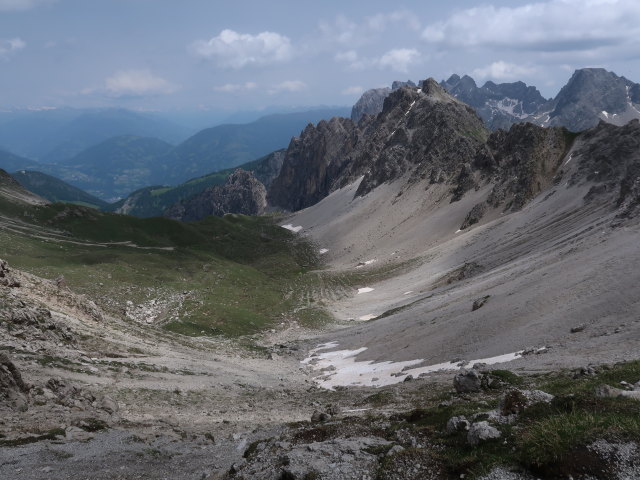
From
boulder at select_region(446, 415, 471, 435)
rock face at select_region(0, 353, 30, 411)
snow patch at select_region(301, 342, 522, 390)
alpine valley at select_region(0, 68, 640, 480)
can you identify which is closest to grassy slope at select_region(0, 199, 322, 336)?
alpine valley at select_region(0, 68, 640, 480)

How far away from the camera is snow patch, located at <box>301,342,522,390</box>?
3594 cm

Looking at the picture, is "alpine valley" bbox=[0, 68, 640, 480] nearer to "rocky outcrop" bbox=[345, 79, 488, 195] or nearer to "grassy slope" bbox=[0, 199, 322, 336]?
"grassy slope" bbox=[0, 199, 322, 336]

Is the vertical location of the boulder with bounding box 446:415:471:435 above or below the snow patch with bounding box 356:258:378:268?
above

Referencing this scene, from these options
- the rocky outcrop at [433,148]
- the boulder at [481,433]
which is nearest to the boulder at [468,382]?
the boulder at [481,433]

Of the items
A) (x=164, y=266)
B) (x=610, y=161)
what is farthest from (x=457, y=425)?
(x=610, y=161)

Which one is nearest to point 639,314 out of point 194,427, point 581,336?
point 581,336

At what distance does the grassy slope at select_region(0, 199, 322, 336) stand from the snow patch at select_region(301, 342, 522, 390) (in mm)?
16831

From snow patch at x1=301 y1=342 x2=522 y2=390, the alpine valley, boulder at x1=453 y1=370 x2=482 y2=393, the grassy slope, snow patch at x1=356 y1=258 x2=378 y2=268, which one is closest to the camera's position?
the alpine valley

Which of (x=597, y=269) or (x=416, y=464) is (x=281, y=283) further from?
(x=416, y=464)

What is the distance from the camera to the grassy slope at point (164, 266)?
65.5 metres

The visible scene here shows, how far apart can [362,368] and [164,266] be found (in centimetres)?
6001

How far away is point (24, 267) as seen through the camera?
67.2 metres

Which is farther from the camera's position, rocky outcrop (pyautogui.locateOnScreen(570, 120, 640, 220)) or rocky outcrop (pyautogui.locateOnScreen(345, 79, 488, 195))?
rocky outcrop (pyautogui.locateOnScreen(345, 79, 488, 195))

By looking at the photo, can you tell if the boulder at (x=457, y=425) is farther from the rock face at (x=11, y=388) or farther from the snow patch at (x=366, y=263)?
the snow patch at (x=366, y=263)
